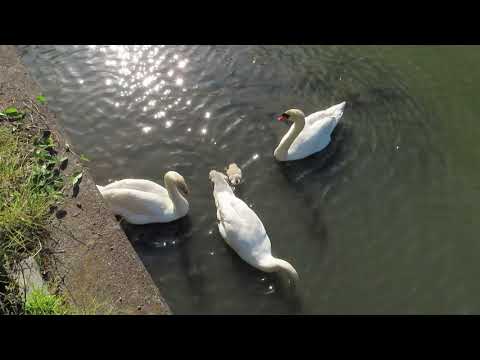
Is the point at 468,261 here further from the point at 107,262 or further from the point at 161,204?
the point at 107,262

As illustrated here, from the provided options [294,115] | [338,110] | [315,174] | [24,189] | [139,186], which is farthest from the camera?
[338,110]

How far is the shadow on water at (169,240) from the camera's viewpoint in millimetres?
5777

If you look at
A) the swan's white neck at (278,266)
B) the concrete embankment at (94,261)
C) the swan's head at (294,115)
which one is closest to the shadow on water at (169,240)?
the swan's white neck at (278,266)

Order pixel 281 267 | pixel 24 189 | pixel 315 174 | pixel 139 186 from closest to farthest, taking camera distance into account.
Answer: pixel 24 189 → pixel 281 267 → pixel 139 186 → pixel 315 174

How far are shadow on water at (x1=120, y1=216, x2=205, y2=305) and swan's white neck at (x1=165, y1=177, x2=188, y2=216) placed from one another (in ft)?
0.76

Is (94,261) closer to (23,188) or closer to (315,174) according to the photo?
(23,188)

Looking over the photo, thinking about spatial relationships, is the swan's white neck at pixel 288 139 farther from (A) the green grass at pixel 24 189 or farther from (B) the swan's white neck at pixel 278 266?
(A) the green grass at pixel 24 189

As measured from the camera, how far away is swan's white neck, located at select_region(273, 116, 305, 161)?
23.1ft

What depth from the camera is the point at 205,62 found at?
8539 millimetres

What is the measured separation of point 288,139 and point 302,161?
497 mm

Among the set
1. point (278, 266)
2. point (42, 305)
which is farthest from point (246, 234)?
point (42, 305)

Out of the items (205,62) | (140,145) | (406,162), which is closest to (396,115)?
(406,162)

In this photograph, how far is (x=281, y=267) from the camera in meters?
5.49

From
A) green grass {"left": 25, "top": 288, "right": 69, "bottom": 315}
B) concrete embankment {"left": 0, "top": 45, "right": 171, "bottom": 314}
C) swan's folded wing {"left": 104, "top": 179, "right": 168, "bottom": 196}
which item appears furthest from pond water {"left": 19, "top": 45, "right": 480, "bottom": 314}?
green grass {"left": 25, "top": 288, "right": 69, "bottom": 315}
